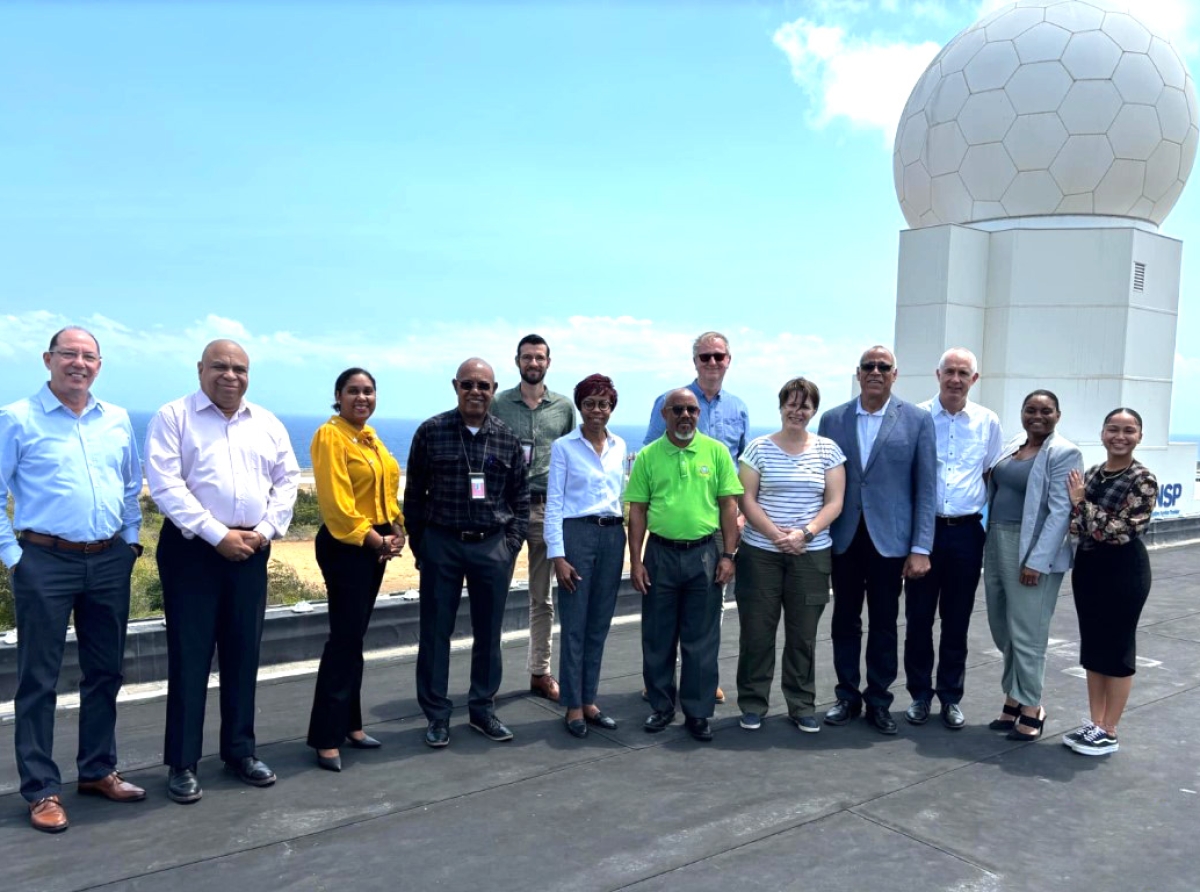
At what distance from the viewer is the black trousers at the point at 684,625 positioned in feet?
14.3

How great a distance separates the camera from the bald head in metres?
3.59

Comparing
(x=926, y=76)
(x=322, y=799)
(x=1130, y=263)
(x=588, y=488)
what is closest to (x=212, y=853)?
(x=322, y=799)

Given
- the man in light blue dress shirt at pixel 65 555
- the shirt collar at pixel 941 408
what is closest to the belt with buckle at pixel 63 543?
the man in light blue dress shirt at pixel 65 555

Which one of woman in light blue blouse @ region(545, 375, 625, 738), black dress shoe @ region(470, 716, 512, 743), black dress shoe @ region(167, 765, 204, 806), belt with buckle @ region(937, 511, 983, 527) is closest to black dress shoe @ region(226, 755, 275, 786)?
black dress shoe @ region(167, 765, 204, 806)

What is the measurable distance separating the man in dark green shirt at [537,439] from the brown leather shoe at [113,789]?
6.83 ft

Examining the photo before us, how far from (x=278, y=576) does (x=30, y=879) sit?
9027 mm

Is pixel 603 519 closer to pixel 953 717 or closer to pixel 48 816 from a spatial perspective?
pixel 953 717

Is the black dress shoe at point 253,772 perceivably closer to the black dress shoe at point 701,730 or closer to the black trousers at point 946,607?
the black dress shoe at point 701,730

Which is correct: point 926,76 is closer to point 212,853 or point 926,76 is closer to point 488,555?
point 488,555

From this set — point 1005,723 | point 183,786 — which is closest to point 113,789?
point 183,786

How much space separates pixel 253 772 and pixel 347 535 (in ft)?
3.41

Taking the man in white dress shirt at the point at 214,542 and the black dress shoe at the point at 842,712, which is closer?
the man in white dress shirt at the point at 214,542

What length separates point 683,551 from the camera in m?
4.33

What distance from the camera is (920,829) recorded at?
337 cm
